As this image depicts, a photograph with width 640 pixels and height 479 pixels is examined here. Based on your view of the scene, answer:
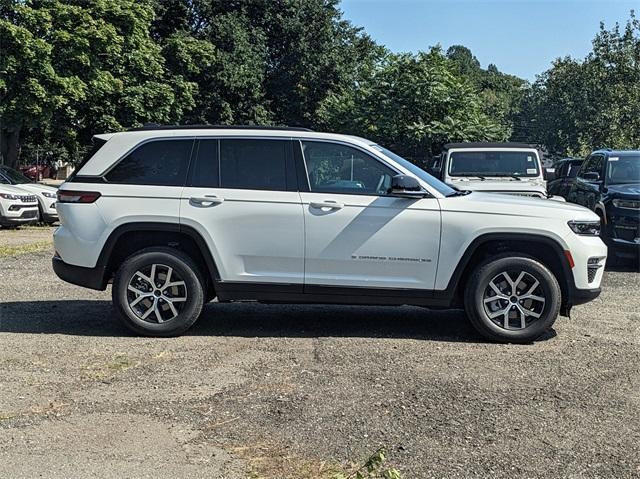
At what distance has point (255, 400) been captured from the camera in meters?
5.02

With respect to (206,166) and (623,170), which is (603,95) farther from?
(206,166)

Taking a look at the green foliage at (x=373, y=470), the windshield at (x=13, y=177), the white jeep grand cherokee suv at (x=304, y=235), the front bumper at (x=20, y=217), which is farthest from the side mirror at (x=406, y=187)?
the windshield at (x=13, y=177)

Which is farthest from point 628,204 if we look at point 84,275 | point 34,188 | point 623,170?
point 34,188

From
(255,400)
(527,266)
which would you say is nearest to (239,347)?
(255,400)

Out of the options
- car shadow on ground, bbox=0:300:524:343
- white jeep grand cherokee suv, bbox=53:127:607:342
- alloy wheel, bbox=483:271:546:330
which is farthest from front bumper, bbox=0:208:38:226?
alloy wheel, bbox=483:271:546:330

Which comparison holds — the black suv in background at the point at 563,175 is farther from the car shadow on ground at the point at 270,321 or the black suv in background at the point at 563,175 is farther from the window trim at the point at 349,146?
the window trim at the point at 349,146

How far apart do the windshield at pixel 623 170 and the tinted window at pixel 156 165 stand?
829cm

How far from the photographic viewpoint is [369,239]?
6.65 m

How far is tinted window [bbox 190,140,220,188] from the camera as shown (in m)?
6.87

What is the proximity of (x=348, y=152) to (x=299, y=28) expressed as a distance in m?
32.1

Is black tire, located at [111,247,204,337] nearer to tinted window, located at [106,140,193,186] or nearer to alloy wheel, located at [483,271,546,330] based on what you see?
tinted window, located at [106,140,193,186]

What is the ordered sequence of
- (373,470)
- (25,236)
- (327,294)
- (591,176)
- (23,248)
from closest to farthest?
(373,470)
(327,294)
(591,176)
(23,248)
(25,236)

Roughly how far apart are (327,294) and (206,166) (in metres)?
1.60

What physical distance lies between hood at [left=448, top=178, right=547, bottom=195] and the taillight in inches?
280
